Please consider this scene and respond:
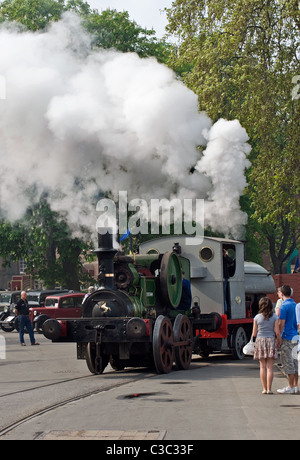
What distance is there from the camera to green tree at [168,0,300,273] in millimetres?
22391

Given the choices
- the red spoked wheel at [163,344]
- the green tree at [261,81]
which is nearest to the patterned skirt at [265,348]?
the red spoked wheel at [163,344]

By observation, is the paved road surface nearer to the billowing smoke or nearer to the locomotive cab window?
the billowing smoke

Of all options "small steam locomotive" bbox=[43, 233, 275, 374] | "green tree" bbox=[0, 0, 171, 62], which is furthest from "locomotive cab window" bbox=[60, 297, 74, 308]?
"small steam locomotive" bbox=[43, 233, 275, 374]

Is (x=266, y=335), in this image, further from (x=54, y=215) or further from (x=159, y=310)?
(x=54, y=215)

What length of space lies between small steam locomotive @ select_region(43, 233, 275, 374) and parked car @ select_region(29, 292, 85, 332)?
14.9 m

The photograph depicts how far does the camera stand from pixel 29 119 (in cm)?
1847

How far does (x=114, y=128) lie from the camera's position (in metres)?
18.0

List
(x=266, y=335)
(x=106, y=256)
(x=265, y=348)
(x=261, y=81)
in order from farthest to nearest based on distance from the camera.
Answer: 1. (x=261, y=81)
2. (x=106, y=256)
3. (x=266, y=335)
4. (x=265, y=348)

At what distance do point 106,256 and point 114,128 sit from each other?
15.2ft

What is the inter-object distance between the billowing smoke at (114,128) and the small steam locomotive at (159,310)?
6.45ft

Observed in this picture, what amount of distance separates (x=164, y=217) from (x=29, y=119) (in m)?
4.23

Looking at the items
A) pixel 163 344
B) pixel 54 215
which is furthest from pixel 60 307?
pixel 163 344
